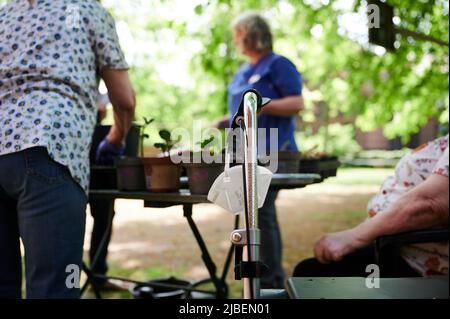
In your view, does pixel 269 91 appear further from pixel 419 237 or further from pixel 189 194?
pixel 419 237

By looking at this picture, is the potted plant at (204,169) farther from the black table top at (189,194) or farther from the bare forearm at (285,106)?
the bare forearm at (285,106)

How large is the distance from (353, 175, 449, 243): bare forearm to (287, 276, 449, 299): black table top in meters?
0.47

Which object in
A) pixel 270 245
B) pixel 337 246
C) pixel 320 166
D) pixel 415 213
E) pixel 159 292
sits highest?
pixel 320 166

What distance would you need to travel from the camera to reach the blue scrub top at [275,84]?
3.12 meters

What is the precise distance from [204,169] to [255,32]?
1.64 m

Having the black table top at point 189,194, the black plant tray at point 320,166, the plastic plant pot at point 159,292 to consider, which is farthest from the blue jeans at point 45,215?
the plastic plant pot at point 159,292

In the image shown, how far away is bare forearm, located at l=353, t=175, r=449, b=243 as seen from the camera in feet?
5.35

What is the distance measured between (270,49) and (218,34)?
312 cm

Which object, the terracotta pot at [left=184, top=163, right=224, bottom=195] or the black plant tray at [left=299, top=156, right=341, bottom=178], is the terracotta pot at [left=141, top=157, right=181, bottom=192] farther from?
the black plant tray at [left=299, top=156, right=341, bottom=178]

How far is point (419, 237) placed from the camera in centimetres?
163

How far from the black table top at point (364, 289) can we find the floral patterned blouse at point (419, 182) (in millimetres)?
527

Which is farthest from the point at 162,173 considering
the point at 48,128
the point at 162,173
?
the point at 48,128

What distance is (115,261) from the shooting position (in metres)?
4.89

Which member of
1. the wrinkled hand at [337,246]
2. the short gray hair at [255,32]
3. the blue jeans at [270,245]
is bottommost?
the blue jeans at [270,245]
